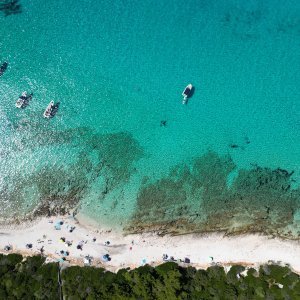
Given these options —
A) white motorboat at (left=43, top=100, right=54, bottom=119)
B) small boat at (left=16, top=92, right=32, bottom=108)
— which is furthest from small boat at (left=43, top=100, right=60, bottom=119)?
small boat at (left=16, top=92, right=32, bottom=108)

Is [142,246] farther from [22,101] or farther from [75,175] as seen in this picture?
[22,101]

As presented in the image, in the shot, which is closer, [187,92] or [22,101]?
[187,92]

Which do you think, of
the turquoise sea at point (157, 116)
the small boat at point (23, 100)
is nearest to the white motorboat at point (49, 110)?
the turquoise sea at point (157, 116)

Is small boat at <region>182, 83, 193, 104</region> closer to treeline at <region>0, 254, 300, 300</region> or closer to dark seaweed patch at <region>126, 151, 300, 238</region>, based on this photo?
dark seaweed patch at <region>126, 151, 300, 238</region>

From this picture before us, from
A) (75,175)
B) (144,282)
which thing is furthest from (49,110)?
(144,282)

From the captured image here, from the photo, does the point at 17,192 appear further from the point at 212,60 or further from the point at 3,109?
the point at 212,60

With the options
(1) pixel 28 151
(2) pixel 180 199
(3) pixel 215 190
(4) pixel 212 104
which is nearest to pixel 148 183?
(2) pixel 180 199
